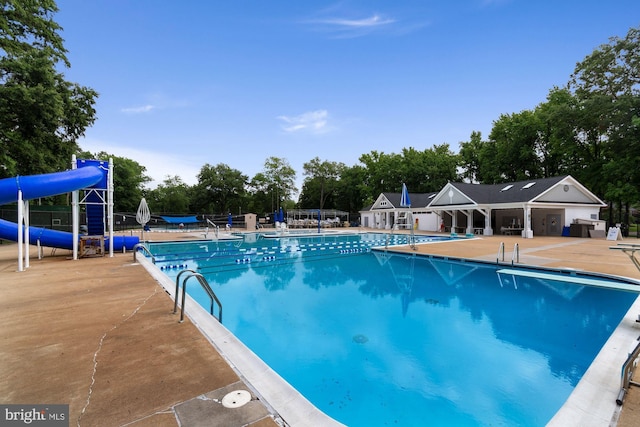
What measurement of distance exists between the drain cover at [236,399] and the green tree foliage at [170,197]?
151ft

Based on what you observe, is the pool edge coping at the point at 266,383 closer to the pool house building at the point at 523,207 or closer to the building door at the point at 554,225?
the pool house building at the point at 523,207

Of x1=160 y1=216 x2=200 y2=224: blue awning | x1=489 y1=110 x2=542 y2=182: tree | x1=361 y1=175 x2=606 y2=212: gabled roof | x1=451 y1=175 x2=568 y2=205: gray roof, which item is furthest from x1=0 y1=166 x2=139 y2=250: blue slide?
x1=489 y1=110 x2=542 y2=182: tree

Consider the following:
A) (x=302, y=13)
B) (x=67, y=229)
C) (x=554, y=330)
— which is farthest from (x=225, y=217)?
(x=554, y=330)

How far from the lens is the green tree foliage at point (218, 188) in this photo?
4372 cm

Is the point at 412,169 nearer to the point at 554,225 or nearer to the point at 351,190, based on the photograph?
the point at 351,190

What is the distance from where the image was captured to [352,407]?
3.22 metres

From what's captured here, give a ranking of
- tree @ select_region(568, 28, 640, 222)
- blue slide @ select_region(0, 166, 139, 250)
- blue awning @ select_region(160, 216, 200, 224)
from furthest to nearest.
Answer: blue awning @ select_region(160, 216, 200, 224) → tree @ select_region(568, 28, 640, 222) → blue slide @ select_region(0, 166, 139, 250)

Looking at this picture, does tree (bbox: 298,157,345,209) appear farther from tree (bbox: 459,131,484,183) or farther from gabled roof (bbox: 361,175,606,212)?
gabled roof (bbox: 361,175,606,212)

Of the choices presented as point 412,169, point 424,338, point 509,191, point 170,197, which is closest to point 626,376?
point 424,338

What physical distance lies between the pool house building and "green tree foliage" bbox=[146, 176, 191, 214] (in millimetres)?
35552

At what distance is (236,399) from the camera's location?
7.64 feet

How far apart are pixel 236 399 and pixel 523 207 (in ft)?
75.9

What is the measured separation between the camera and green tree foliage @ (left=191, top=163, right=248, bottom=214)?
43.7 meters

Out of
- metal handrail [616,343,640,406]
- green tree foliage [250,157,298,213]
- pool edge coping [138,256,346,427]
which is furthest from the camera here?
green tree foliage [250,157,298,213]
